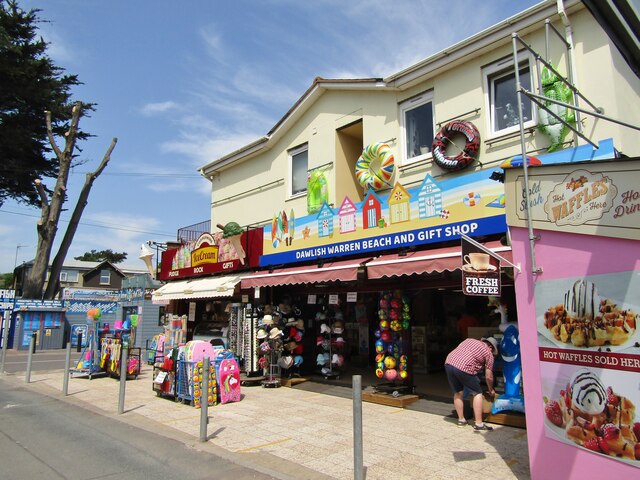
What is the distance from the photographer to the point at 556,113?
296 inches

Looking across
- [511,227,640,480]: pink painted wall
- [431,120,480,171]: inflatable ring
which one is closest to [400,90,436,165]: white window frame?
[431,120,480,171]: inflatable ring

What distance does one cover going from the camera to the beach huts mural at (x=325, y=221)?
10.7m

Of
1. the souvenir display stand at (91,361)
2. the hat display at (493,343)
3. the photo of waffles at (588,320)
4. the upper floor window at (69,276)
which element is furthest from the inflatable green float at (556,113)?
the upper floor window at (69,276)

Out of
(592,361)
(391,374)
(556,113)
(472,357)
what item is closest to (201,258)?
(391,374)

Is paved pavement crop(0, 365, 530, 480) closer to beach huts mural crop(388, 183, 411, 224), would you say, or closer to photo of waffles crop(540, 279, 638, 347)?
photo of waffles crop(540, 279, 638, 347)

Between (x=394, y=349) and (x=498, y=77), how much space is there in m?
5.68

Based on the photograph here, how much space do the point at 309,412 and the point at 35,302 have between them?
22.9m

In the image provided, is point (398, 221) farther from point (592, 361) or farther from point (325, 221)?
point (592, 361)

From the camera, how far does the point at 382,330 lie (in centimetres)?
920

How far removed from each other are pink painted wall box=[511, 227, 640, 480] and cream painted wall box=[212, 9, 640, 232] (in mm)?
3574

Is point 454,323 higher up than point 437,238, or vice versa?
point 437,238

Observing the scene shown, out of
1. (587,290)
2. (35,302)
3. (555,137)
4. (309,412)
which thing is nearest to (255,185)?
(309,412)

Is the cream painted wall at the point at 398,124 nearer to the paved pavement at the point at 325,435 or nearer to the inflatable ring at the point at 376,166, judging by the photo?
the inflatable ring at the point at 376,166

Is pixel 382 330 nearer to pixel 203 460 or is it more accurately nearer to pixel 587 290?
pixel 203 460
